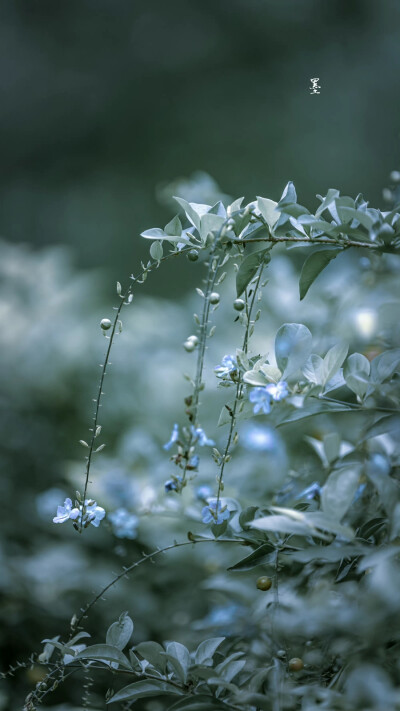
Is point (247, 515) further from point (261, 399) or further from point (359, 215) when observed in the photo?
point (359, 215)

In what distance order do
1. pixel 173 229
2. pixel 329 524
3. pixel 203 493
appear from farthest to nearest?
pixel 203 493
pixel 173 229
pixel 329 524

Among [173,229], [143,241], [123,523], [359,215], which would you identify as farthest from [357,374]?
[143,241]

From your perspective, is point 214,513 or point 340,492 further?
point 214,513

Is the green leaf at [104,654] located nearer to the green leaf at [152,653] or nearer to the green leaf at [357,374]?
the green leaf at [152,653]

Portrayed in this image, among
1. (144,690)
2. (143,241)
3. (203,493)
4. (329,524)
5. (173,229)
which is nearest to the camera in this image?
(329,524)

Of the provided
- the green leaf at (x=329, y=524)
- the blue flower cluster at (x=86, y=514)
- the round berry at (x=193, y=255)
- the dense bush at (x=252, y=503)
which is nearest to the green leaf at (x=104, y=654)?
the dense bush at (x=252, y=503)

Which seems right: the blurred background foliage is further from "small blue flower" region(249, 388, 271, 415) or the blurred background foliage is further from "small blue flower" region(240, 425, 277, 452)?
"small blue flower" region(249, 388, 271, 415)

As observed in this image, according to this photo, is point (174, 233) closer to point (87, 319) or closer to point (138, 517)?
point (138, 517)

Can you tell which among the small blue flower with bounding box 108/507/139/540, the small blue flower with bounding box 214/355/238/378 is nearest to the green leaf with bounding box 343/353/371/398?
the small blue flower with bounding box 214/355/238/378
